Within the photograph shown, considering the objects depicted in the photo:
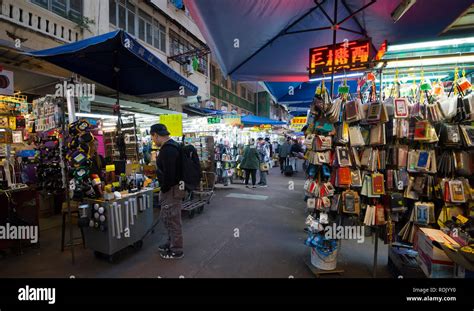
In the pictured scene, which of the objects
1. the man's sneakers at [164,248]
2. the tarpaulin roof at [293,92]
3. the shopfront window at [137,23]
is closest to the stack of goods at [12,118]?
the man's sneakers at [164,248]

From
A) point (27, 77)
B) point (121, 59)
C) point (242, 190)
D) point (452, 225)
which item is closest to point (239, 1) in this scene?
point (121, 59)

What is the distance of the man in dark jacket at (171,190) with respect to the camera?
3266mm

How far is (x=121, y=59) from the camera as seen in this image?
12.9 ft

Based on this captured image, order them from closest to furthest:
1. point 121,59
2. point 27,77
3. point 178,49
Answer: point 121,59, point 27,77, point 178,49

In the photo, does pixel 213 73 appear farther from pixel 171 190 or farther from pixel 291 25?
pixel 171 190

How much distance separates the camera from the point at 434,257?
7.30 ft

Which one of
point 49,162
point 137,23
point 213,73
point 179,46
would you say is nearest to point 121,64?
point 49,162

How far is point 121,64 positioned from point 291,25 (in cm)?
320

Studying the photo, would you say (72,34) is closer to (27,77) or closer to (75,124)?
(27,77)

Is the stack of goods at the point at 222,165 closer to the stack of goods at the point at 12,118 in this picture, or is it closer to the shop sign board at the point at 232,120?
the shop sign board at the point at 232,120

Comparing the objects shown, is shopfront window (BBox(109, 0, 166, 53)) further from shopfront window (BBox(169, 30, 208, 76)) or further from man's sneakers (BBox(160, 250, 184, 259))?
man's sneakers (BBox(160, 250, 184, 259))
